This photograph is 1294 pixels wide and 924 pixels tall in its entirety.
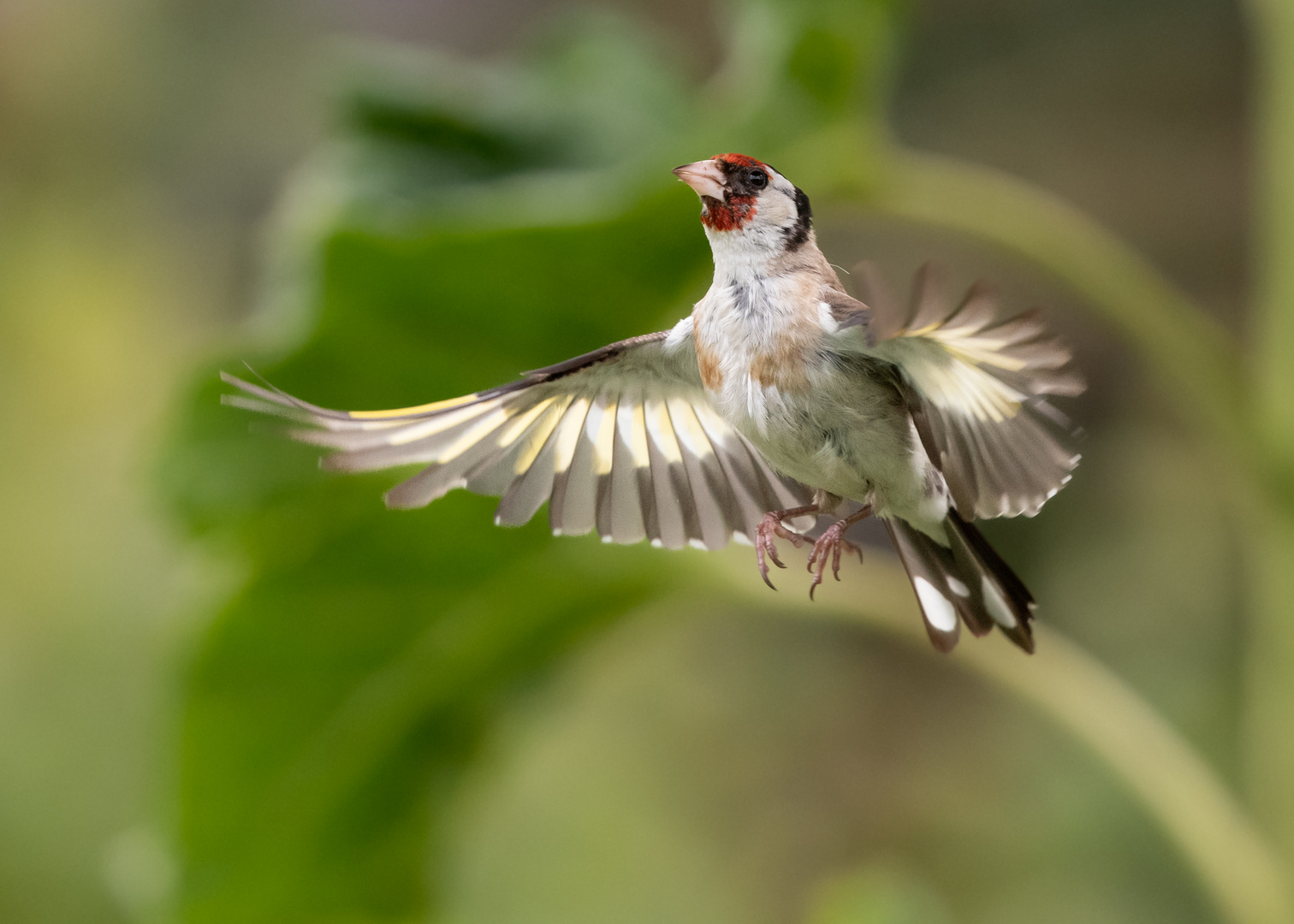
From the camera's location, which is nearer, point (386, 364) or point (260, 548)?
point (386, 364)

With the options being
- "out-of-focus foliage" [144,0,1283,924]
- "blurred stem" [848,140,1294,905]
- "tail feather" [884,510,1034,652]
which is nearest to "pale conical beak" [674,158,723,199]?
"tail feather" [884,510,1034,652]

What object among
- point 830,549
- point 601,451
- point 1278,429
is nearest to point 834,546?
point 830,549

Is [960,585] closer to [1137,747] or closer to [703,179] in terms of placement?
[703,179]

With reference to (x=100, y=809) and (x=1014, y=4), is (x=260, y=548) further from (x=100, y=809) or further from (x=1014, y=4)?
(x=1014, y=4)

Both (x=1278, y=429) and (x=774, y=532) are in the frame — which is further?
(x=1278, y=429)

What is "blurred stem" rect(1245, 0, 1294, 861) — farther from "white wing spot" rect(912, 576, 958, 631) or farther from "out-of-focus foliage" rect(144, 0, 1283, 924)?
"white wing spot" rect(912, 576, 958, 631)

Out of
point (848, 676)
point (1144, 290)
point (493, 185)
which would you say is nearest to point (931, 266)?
point (1144, 290)
